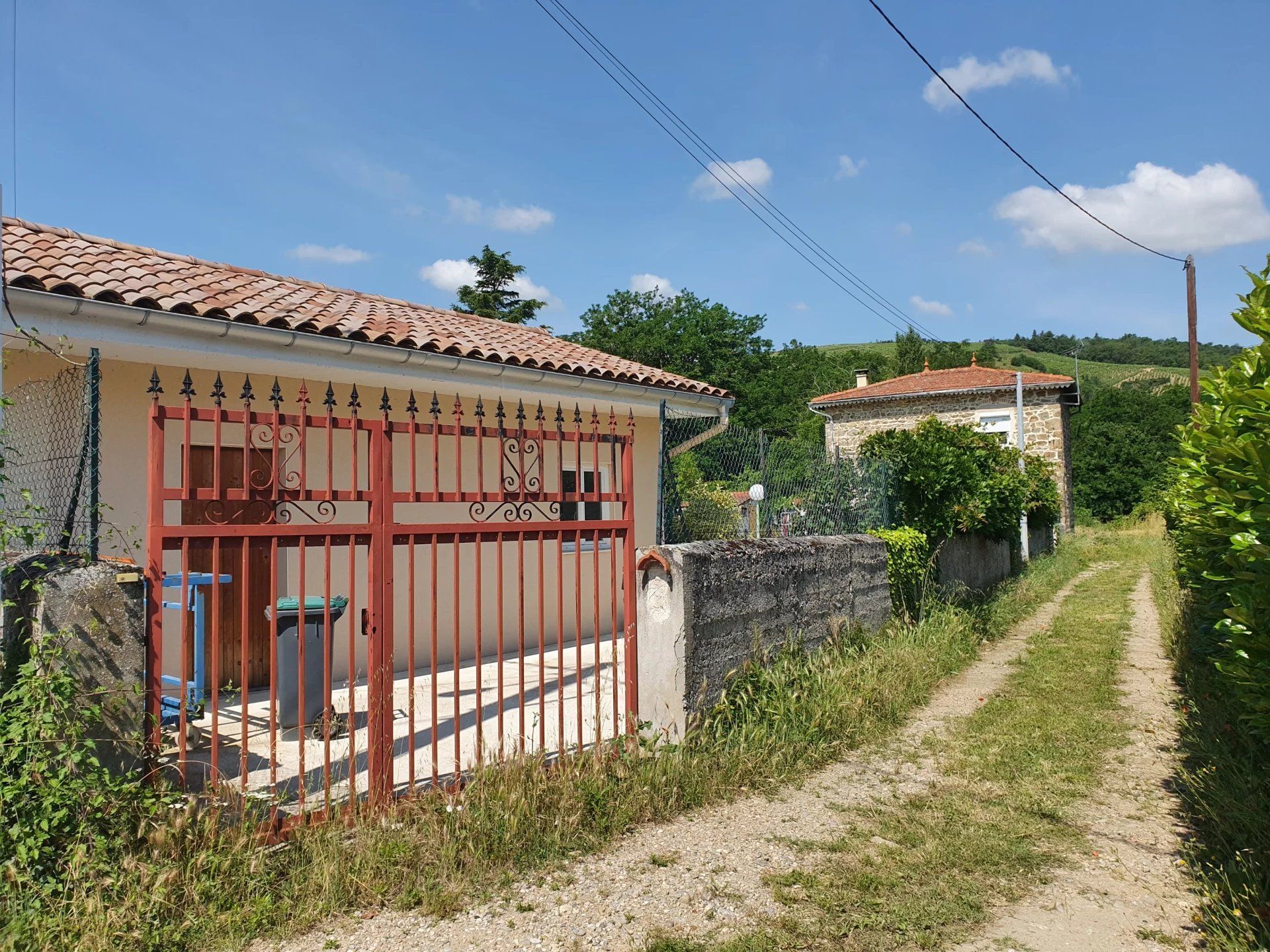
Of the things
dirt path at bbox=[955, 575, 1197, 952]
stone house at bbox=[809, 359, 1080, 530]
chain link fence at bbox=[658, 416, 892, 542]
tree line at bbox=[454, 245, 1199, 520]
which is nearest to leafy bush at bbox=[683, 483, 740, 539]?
chain link fence at bbox=[658, 416, 892, 542]

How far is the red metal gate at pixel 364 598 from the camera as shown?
3.39 metres

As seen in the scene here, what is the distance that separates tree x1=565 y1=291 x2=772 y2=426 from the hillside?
25.1 meters

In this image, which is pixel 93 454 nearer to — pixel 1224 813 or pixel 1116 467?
pixel 1224 813

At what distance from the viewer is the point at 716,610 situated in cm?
533

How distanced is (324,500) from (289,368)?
9.40 feet

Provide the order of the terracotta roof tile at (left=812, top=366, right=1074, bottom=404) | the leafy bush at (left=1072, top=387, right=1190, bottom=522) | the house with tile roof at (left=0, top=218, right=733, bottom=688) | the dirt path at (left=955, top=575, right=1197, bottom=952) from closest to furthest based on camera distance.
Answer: the dirt path at (left=955, top=575, right=1197, bottom=952) → the house with tile roof at (left=0, top=218, right=733, bottom=688) → the terracotta roof tile at (left=812, top=366, right=1074, bottom=404) → the leafy bush at (left=1072, top=387, right=1190, bottom=522)

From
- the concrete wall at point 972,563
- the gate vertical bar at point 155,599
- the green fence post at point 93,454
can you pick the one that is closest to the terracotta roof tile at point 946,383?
the concrete wall at point 972,563

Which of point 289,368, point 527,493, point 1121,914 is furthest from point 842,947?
point 289,368

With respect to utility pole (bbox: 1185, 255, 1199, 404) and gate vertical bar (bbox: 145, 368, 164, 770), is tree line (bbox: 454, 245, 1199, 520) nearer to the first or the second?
utility pole (bbox: 1185, 255, 1199, 404)

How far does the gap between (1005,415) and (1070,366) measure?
5595 cm

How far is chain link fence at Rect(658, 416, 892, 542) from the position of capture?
6.70m

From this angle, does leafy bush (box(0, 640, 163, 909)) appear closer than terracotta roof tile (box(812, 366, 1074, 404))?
Yes

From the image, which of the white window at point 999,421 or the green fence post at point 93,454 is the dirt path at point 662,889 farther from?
the white window at point 999,421

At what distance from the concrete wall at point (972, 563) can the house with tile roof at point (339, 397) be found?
389 cm
